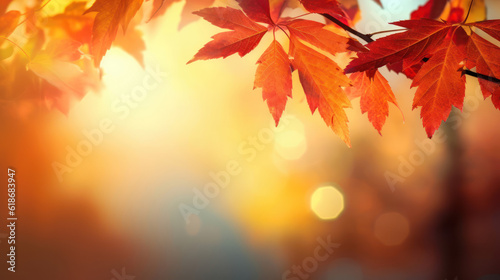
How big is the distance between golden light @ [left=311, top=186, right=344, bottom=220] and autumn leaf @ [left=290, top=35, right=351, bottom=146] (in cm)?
117

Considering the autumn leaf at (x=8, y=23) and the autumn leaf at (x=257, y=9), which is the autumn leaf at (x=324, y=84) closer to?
the autumn leaf at (x=257, y=9)

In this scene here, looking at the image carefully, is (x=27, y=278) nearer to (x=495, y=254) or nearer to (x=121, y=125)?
(x=121, y=125)

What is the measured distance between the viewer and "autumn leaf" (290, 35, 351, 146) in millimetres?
256

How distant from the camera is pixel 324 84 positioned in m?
0.26

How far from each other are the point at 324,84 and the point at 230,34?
9 centimetres

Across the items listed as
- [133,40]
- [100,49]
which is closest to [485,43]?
[100,49]

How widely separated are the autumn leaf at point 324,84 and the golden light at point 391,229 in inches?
51.6

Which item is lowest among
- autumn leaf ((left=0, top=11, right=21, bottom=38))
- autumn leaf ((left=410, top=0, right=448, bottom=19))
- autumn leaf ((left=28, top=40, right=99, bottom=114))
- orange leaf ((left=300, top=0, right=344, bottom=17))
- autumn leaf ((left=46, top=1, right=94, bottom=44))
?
orange leaf ((left=300, top=0, right=344, bottom=17))

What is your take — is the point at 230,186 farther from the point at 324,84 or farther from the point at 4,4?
the point at 324,84

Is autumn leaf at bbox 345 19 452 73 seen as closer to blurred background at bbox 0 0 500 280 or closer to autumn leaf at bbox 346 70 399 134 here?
autumn leaf at bbox 346 70 399 134

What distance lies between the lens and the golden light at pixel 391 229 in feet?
4.63

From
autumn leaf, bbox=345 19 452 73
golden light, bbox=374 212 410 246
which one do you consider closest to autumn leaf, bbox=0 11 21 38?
autumn leaf, bbox=345 19 452 73

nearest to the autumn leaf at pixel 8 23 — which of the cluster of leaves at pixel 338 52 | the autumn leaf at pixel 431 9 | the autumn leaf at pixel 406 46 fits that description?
the cluster of leaves at pixel 338 52

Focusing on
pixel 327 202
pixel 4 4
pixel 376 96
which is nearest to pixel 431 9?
pixel 376 96
